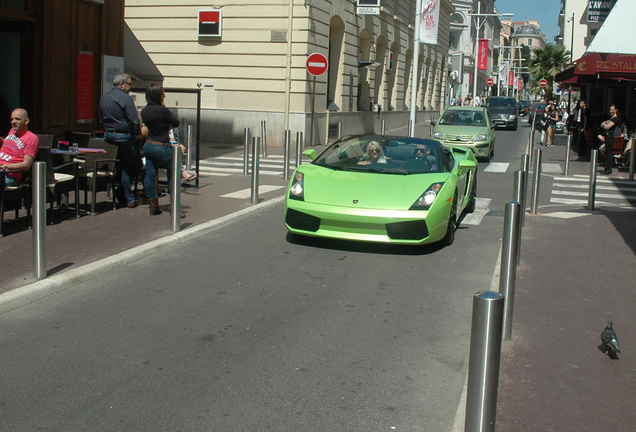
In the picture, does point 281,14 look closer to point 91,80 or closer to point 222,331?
point 91,80

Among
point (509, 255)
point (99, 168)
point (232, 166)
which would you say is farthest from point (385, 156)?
point (232, 166)

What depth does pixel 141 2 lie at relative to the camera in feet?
89.6

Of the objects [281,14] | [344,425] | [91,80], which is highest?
[281,14]

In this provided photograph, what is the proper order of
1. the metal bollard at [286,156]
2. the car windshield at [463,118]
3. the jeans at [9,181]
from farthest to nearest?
1. the car windshield at [463,118]
2. the metal bollard at [286,156]
3. the jeans at [9,181]

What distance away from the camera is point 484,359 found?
10.2 ft

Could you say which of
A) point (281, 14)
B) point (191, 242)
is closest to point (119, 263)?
point (191, 242)

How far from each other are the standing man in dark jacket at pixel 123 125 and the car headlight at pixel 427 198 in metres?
4.54

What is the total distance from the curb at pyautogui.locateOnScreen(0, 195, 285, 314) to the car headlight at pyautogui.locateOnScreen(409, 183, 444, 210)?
285 centimetres

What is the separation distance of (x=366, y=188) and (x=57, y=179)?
4.12m

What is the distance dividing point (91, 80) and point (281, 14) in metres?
12.5

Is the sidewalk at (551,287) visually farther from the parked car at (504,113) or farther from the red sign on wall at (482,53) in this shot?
the red sign on wall at (482,53)

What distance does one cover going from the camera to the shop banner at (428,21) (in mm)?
23300

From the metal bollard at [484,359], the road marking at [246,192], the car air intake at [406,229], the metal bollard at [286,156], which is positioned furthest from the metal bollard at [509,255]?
the metal bollard at [286,156]

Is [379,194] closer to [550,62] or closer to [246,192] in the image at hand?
[246,192]
